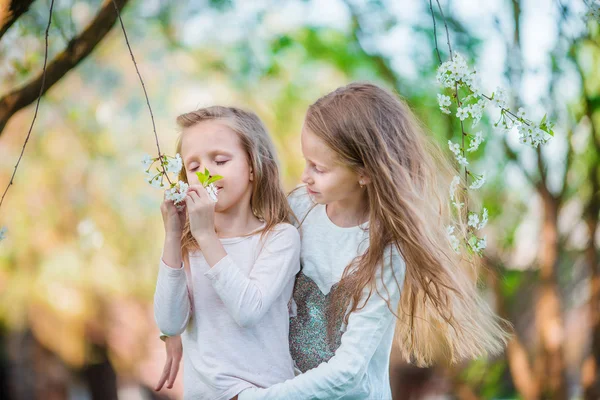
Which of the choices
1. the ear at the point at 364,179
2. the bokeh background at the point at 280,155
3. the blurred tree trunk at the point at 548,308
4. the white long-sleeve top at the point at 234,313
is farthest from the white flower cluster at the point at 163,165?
the blurred tree trunk at the point at 548,308

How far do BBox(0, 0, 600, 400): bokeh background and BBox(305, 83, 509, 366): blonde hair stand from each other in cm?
207

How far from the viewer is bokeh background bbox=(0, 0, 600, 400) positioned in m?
4.23

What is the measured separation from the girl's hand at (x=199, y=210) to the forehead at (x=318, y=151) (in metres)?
0.27

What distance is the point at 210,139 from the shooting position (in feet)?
5.34

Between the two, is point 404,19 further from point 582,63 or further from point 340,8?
point 582,63

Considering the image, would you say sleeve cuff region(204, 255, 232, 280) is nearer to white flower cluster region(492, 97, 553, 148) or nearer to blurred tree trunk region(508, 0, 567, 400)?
white flower cluster region(492, 97, 553, 148)

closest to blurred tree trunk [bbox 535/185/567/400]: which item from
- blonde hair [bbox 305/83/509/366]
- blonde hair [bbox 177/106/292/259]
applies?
blonde hair [bbox 305/83/509/366]

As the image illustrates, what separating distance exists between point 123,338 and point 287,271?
5084 millimetres

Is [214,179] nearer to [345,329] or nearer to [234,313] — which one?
[234,313]

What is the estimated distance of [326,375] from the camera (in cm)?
151

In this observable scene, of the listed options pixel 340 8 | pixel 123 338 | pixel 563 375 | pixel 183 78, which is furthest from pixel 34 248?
pixel 563 375

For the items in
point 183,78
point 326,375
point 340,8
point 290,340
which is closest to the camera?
point 326,375

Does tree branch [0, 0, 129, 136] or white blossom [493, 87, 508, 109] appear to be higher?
tree branch [0, 0, 129, 136]

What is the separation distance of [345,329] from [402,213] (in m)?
0.29
